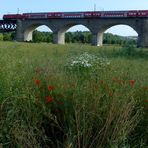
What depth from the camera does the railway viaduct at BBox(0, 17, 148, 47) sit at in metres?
61.8

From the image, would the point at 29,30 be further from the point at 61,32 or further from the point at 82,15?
the point at 82,15

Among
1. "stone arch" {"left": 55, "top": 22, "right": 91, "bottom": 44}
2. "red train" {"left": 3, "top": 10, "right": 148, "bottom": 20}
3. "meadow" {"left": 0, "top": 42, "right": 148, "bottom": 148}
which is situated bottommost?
"meadow" {"left": 0, "top": 42, "right": 148, "bottom": 148}

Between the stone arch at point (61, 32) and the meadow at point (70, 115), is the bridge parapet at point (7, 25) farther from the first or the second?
the meadow at point (70, 115)

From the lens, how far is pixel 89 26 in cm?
6819

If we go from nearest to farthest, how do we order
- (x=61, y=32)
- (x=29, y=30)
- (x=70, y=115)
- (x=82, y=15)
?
1. (x=70, y=115)
2. (x=82, y=15)
3. (x=61, y=32)
4. (x=29, y=30)

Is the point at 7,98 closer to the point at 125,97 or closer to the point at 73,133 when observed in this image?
the point at 73,133

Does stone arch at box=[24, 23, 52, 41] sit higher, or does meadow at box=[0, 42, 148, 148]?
stone arch at box=[24, 23, 52, 41]

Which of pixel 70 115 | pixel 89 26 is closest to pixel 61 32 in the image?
pixel 89 26

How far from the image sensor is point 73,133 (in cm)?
324

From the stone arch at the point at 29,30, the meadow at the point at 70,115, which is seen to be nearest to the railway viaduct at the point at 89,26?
the stone arch at the point at 29,30

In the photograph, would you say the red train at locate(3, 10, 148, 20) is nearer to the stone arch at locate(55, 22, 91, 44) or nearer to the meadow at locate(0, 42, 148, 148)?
the stone arch at locate(55, 22, 91, 44)

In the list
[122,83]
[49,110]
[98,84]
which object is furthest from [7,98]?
[122,83]

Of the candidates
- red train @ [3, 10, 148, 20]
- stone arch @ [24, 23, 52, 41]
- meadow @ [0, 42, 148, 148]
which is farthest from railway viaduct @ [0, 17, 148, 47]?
meadow @ [0, 42, 148, 148]

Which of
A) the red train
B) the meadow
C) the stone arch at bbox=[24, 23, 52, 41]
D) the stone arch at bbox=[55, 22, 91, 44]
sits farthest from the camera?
the stone arch at bbox=[24, 23, 52, 41]
